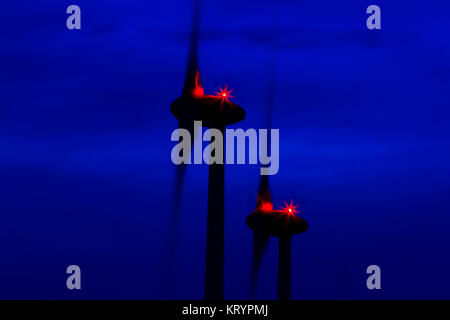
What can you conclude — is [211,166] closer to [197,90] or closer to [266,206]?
[197,90]

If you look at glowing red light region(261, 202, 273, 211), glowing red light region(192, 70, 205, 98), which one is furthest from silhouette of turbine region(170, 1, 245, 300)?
glowing red light region(261, 202, 273, 211)

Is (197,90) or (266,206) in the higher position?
(197,90)

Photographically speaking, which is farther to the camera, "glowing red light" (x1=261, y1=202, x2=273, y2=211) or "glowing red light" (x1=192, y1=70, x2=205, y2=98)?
"glowing red light" (x1=261, y1=202, x2=273, y2=211)

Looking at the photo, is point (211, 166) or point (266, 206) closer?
point (211, 166)

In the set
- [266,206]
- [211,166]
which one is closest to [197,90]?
[211,166]

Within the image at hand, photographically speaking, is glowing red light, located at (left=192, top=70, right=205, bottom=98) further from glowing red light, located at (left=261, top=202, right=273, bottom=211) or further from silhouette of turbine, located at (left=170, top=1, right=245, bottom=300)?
glowing red light, located at (left=261, top=202, right=273, bottom=211)

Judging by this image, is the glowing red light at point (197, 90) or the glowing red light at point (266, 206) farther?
the glowing red light at point (266, 206)

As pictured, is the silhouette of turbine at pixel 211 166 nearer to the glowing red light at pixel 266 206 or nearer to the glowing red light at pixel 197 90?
the glowing red light at pixel 197 90

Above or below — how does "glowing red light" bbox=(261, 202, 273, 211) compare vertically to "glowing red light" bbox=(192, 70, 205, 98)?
below

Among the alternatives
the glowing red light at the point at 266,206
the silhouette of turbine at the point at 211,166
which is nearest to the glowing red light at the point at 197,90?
the silhouette of turbine at the point at 211,166

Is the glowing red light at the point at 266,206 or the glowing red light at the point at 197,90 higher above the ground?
the glowing red light at the point at 197,90
